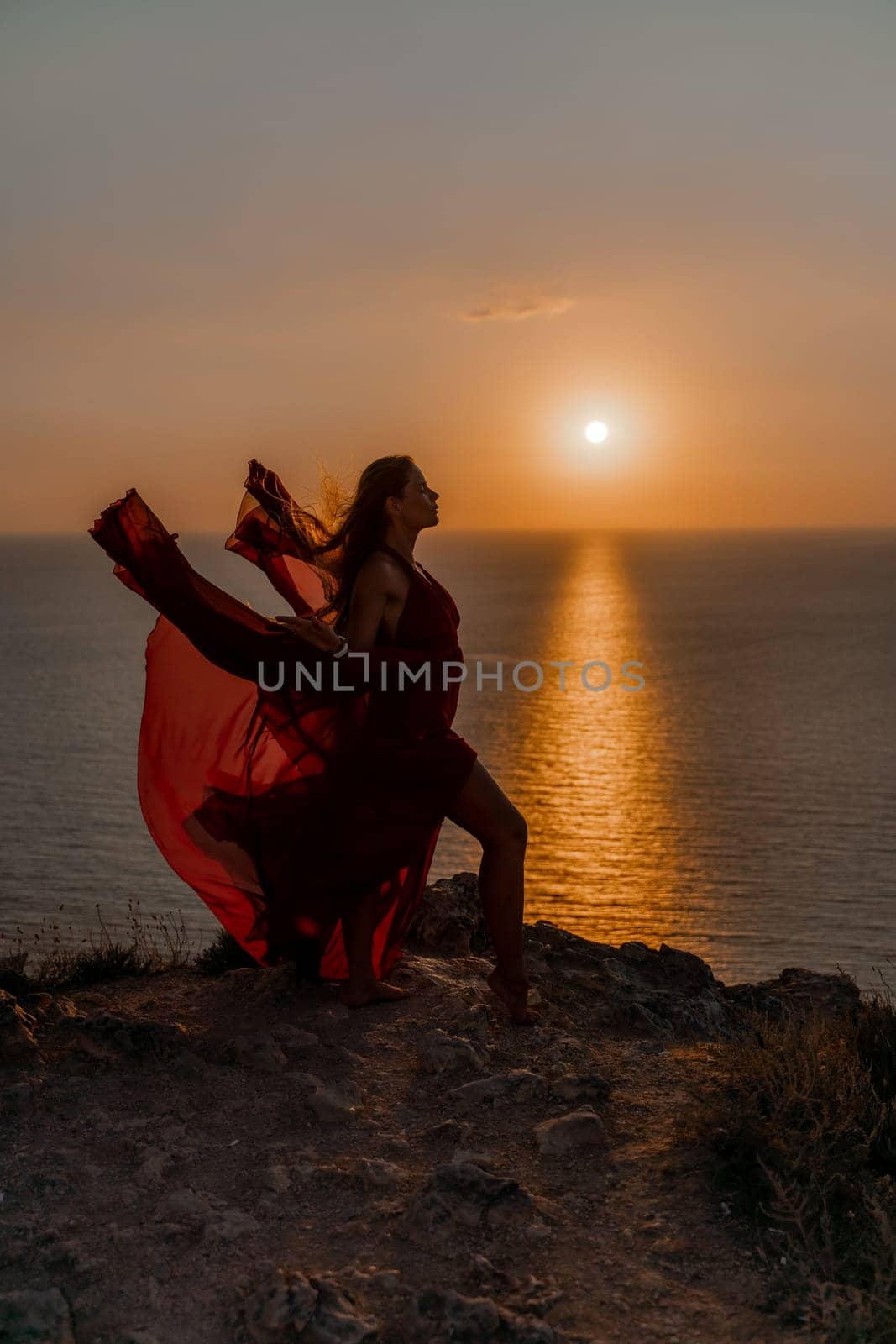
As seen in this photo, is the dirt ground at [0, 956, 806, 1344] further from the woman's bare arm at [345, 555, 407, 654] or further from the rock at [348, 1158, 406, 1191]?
the woman's bare arm at [345, 555, 407, 654]

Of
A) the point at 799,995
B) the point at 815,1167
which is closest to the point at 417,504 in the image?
the point at 815,1167

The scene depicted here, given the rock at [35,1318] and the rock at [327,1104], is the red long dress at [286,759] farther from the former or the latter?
the rock at [35,1318]

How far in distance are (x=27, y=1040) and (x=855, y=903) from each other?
74.9 feet

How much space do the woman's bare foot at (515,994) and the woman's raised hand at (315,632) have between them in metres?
1.72

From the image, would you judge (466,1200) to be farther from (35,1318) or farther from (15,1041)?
(15,1041)

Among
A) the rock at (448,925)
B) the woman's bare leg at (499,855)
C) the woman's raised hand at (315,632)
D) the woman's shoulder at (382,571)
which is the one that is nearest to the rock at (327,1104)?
the woman's bare leg at (499,855)

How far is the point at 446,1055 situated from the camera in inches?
189

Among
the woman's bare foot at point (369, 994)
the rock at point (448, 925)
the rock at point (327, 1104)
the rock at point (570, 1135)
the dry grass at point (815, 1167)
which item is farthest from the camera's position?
the rock at point (448, 925)

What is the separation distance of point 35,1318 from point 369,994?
242cm

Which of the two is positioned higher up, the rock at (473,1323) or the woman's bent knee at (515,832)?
the woman's bent knee at (515,832)

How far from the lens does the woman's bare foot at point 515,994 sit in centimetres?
531

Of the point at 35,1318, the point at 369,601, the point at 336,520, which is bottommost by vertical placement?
the point at 35,1318

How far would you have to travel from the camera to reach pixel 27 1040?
4.76 meters

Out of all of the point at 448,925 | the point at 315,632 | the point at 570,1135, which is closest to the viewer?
the point at 570,1135
